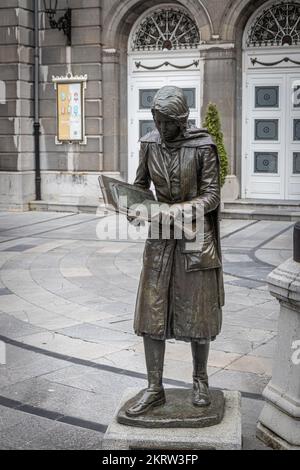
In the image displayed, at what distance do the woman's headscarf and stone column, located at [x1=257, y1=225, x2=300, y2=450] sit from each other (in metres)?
1.20

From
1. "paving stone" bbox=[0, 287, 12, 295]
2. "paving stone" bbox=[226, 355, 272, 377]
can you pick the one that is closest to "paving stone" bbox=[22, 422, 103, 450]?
"paving stone" bbox=[226, 355, 272, 377]

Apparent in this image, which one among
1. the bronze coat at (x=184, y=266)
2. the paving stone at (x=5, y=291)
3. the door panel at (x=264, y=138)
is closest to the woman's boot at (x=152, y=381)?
the bronze coat at (x=184, y=266)

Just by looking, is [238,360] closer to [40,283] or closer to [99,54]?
[40,283]

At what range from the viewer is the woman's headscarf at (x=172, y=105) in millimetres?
4219

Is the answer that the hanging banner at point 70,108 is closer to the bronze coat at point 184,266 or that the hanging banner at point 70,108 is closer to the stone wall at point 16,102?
the stone wall at point 16,102

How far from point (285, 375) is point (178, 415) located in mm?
760

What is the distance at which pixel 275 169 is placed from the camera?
17016mm

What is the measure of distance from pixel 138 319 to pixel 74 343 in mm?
2629

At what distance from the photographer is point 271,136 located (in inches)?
669

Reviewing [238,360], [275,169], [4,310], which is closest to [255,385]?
[238,360]

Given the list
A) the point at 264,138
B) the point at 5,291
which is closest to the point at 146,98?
the point at 264,138

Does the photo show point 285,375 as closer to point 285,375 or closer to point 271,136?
point 285,375

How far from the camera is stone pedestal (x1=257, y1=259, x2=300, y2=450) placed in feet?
14.8

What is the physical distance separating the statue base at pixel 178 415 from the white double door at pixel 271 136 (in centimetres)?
1274
